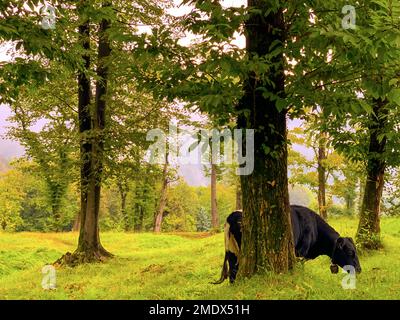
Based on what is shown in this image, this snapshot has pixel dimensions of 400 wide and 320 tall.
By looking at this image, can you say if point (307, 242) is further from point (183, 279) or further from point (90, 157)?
point (90, 157)

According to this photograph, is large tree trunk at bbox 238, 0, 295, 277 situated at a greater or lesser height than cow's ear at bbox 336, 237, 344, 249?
greater

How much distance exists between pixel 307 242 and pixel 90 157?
419 inches

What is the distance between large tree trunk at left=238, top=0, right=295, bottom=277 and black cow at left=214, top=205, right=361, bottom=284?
1434mm

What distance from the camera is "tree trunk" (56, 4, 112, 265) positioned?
1825 centimetres

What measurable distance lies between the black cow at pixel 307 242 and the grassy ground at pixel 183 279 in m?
0.45

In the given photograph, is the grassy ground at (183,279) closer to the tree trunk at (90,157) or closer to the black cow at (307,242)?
the black cow at (307,242)

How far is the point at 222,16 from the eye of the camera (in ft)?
23.6

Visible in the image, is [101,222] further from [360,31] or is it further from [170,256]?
[360,31]

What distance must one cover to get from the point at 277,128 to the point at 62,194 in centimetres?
4363

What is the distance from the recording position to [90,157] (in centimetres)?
1855

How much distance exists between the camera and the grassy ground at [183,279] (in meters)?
7.91

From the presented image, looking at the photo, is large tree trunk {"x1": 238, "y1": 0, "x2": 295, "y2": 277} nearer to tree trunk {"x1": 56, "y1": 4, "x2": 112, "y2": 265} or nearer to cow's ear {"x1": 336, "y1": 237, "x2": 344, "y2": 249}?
cow's ear {"x1": 336, "y1": 237, "x2": 344, "y2": 249}

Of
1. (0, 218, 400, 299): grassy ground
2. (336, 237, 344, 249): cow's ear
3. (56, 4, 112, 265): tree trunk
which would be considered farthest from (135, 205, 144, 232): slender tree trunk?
Answer: (336, 237, 344, 249): cow's ear
